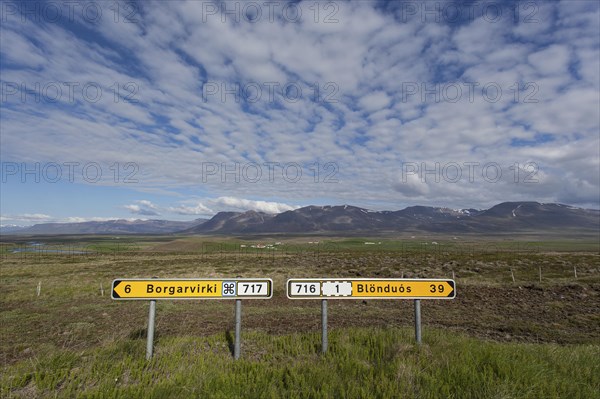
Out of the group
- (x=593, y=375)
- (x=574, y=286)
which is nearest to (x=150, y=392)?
(x=593, y=375)

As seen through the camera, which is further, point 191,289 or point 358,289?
point 358,289

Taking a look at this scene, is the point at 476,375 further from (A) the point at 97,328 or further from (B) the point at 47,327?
(B) the point at 47,327

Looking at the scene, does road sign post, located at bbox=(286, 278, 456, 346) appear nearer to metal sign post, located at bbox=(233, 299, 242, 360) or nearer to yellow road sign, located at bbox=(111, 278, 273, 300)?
yellow road sign, located at bbox=(111, 278, 273, 300)

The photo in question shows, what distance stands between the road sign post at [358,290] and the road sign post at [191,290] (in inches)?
25.4

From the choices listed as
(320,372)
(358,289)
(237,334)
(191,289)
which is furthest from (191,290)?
(358,289)

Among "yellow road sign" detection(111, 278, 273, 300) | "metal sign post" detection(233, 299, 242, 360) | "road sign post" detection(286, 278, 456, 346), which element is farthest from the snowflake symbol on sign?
"road sign post" detection(286, 278, 456, 346)

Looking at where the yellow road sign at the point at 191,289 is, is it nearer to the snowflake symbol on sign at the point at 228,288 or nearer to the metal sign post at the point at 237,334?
the snowflake symbol on sign at the point at 228,288

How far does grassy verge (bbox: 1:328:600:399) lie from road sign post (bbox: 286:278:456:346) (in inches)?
31.3

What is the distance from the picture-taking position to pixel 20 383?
445 cm

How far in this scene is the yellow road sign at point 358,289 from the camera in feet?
19.2

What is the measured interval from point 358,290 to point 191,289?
311cm

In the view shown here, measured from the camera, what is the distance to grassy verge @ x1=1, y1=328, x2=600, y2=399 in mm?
4129

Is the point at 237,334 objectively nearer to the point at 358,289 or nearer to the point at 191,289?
the point at 191,289

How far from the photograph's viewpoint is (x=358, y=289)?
19.3 feet
